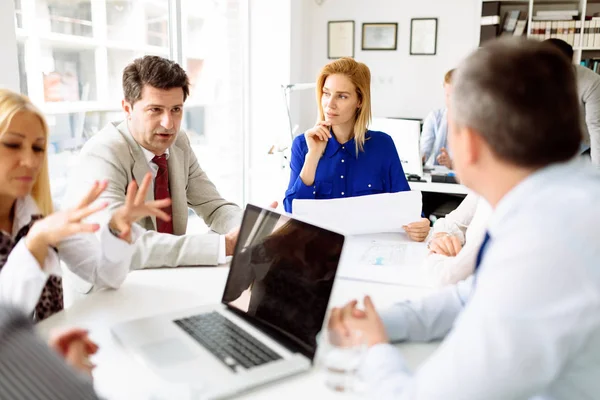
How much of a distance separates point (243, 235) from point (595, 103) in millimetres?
3550

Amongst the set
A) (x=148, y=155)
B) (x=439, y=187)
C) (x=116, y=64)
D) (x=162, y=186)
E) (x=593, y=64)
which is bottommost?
(x=439, y=187)

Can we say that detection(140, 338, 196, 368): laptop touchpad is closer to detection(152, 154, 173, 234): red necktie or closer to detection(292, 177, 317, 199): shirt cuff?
detection(152, 154, 173, 234): red necktie

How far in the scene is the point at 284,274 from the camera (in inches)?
43.6

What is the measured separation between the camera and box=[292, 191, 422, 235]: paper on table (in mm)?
1899

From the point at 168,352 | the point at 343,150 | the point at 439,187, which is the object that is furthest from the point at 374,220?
the point at 439,187

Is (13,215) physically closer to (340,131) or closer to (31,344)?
(31,344)

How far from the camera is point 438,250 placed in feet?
5.38

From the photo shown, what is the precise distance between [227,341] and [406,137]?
2404mm

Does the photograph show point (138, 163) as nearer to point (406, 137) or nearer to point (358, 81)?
point (358, 81)

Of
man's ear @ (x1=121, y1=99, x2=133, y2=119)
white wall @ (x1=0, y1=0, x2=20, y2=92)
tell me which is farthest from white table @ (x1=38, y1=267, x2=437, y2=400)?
white wall @ (x1=0, y1=0, x2=20, y2=92)

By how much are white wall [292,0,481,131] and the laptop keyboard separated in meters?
4.24

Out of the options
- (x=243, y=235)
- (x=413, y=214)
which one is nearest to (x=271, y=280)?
(x=243, y=235)

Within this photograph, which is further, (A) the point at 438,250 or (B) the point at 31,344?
(A) the point at 438,250

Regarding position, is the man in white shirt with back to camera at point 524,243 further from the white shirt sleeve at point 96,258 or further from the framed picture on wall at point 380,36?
the framed picture on wall at point 380,36
